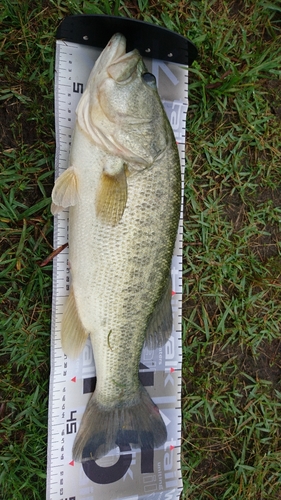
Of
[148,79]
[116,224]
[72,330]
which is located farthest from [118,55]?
[72,330]

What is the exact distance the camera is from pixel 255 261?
9.55 ft

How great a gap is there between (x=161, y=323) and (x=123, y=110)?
1.24m

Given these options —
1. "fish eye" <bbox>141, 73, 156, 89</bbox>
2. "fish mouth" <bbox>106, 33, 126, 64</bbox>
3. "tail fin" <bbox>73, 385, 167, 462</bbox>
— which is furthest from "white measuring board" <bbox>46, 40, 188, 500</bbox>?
"fish eye" <bbox>141, 73, 156, 89</bbox>

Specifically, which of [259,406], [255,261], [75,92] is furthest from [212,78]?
[259,406]

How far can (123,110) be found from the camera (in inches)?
80.8

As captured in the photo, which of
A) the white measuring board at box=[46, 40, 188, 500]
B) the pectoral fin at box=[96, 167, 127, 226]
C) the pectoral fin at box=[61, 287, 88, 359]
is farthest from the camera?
the white measuring board at box=[46, 40, 188, 500]

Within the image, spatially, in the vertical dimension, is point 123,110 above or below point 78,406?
above

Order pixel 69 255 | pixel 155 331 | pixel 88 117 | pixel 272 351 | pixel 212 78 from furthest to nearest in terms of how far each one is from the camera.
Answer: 1. pixel 272 351
2. pixel 212 78
3. pixel 155 331
4. pixel 69 255
5. pixel 88 117

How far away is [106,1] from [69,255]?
5.21 feet

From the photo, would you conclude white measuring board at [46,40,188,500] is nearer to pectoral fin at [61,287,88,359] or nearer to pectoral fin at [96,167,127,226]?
pectoral fin at [61,287,88,359]

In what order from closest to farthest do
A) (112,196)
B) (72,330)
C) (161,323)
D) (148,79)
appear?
(112,196)
(148,79)
(72,330)
(161,323)

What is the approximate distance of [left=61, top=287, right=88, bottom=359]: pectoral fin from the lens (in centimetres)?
A: 229

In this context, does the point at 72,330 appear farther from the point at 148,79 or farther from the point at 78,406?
the point at 148,79

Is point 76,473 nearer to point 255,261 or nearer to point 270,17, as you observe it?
point 255,261
